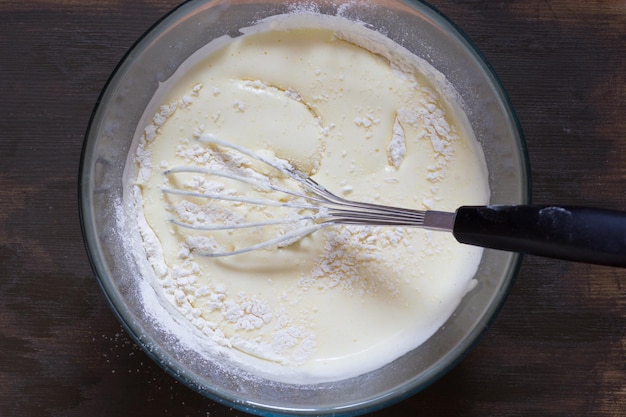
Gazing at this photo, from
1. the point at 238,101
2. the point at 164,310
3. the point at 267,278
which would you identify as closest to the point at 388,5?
the point at 238,101

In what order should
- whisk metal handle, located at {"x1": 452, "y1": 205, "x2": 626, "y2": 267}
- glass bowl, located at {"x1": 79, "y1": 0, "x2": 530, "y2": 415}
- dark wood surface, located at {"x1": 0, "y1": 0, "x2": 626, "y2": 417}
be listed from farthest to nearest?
1. dark wood surface, located at {"x1": 0, "y1": 0, "x2": 626, "y2": 417}
2. glass bowl, located at {"x1": 79, "y1": 0, "x2": 530, "y2": 415}
3. whisk metal handle, located at {"x1": 452, "y1": 205, "x2": 626, "y2": 267}

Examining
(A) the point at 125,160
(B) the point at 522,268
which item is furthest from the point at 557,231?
(A) the point at 125,160

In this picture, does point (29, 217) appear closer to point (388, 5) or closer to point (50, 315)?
point (50, 315)

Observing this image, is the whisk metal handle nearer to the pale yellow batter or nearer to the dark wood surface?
the pale yellow batter

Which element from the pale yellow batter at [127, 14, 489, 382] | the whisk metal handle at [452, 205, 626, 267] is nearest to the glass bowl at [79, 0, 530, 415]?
the pale yellow batter at [127, 14, 489, 382]

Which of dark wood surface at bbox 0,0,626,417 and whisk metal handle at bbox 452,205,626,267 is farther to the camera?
dark wood surface at bbox 0,0,626,417

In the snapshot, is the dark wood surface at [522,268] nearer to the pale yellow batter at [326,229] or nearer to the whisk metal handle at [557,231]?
the pale yellow batter at [326,229]

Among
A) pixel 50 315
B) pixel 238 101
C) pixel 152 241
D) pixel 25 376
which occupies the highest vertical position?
pixel 238 101
